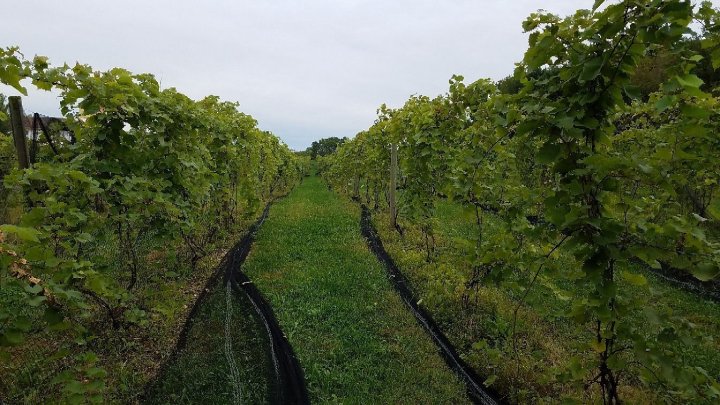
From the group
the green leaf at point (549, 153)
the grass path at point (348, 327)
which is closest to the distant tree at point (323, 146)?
the grass path at point (348, 327)

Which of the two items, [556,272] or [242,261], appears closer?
[556,272]

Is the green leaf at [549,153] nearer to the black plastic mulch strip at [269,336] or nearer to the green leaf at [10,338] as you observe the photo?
the green leaf at [10,338]

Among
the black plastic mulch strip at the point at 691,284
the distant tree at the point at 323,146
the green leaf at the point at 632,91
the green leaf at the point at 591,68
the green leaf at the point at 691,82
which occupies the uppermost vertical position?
the distant tree at the point at 323,146

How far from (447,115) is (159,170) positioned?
14.3 feet

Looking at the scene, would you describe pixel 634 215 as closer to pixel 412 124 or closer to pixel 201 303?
pixel 201 303

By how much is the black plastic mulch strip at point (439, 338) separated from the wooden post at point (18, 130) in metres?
4.76

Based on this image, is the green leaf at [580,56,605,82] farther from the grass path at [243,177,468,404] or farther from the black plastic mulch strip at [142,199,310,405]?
the black plastic mulch strip at [142,199,310,405]

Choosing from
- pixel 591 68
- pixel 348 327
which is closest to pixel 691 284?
pixel 348 327

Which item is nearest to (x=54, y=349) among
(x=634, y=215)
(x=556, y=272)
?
(x=556, y=272)

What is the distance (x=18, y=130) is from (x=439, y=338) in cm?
504

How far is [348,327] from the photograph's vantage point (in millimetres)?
5348

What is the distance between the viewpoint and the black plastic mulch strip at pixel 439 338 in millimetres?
4102

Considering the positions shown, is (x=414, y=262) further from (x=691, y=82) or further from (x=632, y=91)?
(x=691, y=82)

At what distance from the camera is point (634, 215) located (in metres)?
2.29
